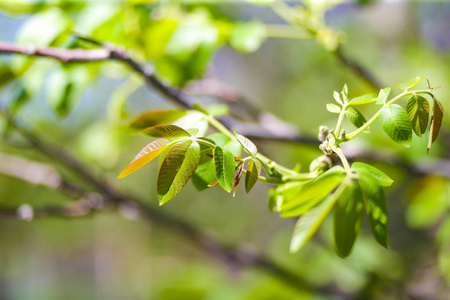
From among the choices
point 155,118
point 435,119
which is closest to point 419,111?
point 435,119

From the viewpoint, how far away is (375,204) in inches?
10.5

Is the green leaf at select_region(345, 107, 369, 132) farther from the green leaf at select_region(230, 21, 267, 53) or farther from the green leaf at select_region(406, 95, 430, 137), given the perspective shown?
the green leaf at select_region(230, 21, 267, 53)

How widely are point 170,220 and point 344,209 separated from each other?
0.73m

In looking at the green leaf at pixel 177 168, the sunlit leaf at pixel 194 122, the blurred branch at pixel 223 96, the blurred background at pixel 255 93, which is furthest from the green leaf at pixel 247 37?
the green leaf at pixel 177 168

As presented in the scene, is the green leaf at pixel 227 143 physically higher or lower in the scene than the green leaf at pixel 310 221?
higher

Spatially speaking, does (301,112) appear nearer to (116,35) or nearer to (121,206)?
(121,206)

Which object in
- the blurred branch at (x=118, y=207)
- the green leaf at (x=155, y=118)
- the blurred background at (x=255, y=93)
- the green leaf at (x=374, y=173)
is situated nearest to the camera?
the green leaf at (x=374, y=173)

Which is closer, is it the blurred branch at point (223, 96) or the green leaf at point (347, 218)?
the green leaf at point (347, 218)

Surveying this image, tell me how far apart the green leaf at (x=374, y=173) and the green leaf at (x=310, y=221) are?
0.02 meters

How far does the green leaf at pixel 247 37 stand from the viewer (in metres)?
0.65

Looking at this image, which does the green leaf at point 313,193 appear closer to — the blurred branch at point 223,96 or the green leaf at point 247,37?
the blurred branch at point 223,96

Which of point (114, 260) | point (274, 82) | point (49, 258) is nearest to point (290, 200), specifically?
point (274, 82)

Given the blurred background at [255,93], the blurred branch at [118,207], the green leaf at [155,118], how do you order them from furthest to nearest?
the blurred branch at [118,207] < the blurred background at [255,93] < the green leaf at [155,118]

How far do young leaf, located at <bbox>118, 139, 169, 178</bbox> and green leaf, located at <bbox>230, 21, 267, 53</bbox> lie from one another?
1.35 feet
